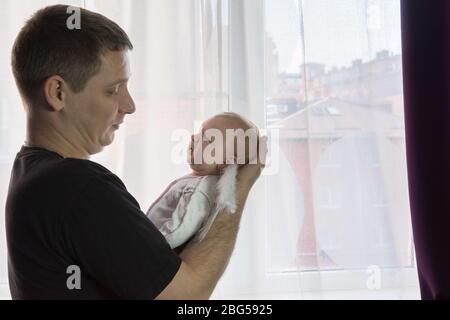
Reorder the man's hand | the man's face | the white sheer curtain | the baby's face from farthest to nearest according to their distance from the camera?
1. the white sheer curtain
2. the baby's face
3. the man's hand
4. the man's face

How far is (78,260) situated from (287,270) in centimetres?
100

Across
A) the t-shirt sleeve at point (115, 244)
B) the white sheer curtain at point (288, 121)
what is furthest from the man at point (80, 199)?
the white sheer curtain at point (288, 121)

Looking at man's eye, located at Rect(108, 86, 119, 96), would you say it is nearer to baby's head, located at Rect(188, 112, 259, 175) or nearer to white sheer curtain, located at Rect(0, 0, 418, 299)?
baby's head, located at Rect(188, 112, 259, 175)

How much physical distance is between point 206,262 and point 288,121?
885mm

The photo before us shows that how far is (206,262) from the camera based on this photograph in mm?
835

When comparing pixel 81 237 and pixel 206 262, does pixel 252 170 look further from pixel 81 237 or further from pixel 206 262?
pixel 81 237

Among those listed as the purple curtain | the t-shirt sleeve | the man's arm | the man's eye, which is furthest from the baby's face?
the purple curtain

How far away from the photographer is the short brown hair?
0.83m

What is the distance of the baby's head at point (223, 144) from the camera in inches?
43.9

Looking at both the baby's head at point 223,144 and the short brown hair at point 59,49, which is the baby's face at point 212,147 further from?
the short brown hair at point 59,49

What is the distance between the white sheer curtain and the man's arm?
664mm
